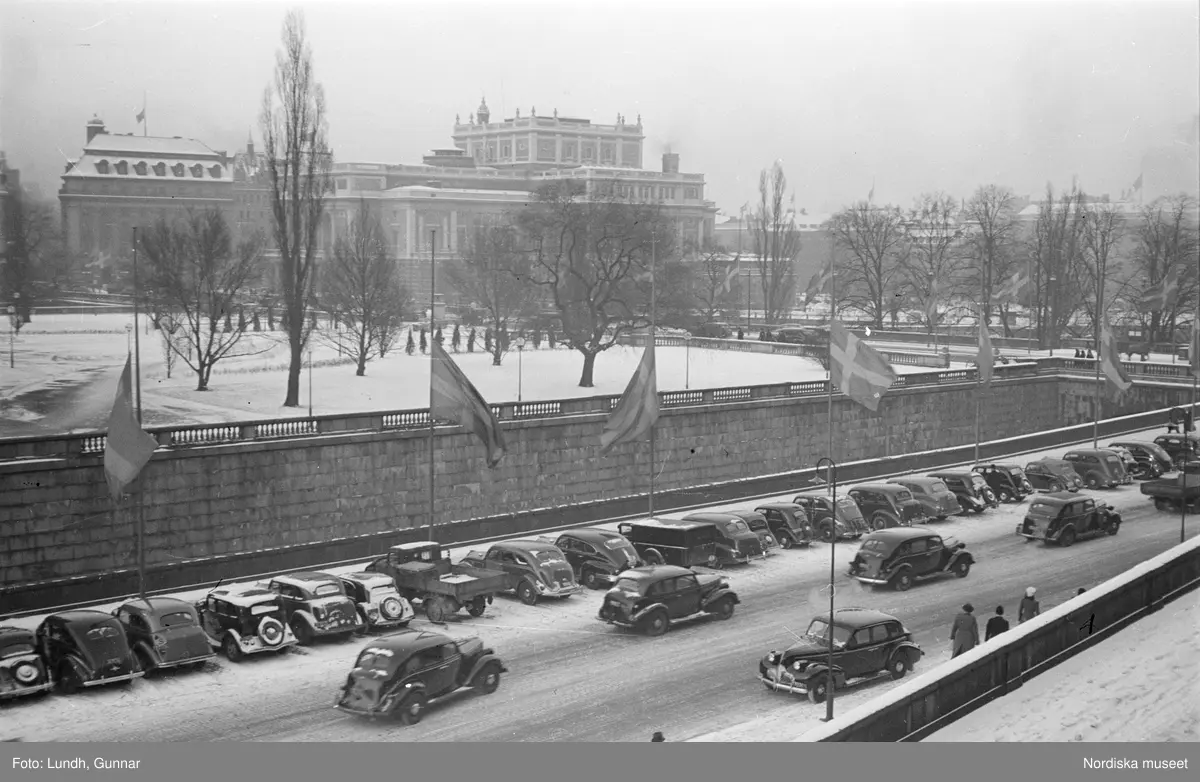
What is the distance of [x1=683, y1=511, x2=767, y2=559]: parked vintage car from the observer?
24.0m

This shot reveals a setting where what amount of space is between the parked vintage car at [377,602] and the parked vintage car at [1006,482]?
1660cm

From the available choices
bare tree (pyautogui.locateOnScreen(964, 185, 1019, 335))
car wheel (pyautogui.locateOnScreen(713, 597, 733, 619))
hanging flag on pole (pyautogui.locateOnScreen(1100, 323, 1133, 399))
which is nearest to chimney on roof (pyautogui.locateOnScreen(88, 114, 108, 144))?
car wheel (pyautogui.locateOnScreen(713, 597, 733, 619))

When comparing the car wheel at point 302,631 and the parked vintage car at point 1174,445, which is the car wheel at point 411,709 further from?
the parked vintage car at point 1174,445

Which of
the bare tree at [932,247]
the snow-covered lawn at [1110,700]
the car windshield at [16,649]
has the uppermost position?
the bare tree at [932,247]

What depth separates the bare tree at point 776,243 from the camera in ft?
152

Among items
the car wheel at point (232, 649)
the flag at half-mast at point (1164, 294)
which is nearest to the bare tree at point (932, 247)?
the flag at half-mast at point (1164, 294)

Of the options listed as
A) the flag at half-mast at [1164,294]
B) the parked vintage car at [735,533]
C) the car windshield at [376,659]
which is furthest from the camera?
the flag at half-mast at [1164,294]

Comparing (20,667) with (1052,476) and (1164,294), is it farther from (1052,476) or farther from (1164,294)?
(1164,294)

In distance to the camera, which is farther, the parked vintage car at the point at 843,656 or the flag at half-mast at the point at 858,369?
the flag at half-mast at the point at 858,369

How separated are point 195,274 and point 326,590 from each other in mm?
19996

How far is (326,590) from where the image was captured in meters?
19.0

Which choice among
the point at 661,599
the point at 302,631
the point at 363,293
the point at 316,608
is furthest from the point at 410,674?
the point at 363,293

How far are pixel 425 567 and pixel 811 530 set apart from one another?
9259 millimetres

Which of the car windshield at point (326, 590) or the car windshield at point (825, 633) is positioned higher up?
the car windshield at point (326, 590)
